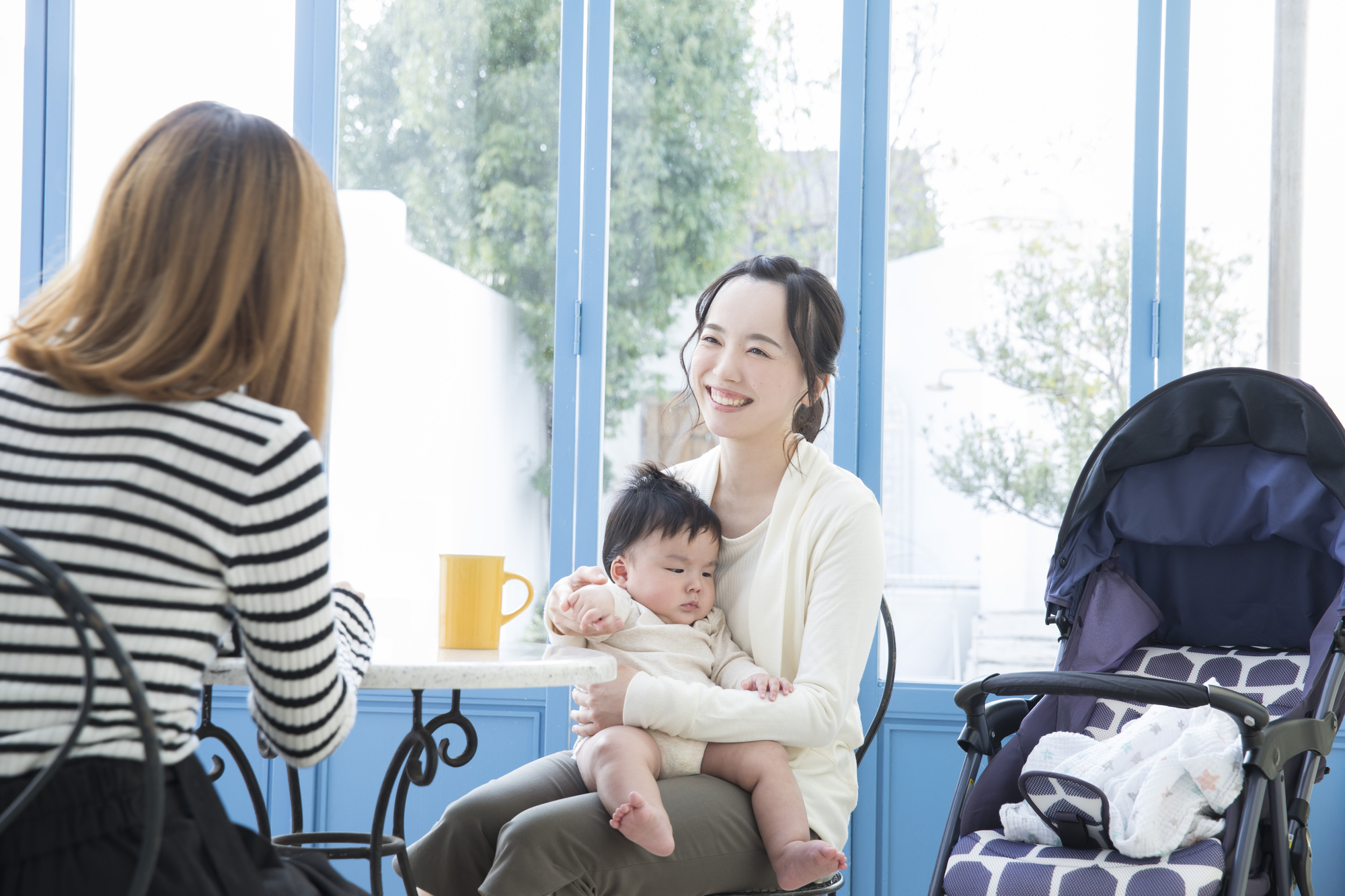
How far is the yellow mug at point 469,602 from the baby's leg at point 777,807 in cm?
37

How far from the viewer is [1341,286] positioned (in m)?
2.64

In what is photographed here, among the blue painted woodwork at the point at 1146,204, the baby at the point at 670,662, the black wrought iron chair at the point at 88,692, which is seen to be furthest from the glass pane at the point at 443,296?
the black wrought iron chair at the point at 88,692

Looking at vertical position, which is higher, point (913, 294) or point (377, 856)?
point (913, 294)

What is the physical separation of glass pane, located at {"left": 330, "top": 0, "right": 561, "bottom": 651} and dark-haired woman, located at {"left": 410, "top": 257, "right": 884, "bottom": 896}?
985 mm

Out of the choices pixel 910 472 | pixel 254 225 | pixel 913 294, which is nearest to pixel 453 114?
pixel 913 294

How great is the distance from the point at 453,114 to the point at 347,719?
225 centimetres

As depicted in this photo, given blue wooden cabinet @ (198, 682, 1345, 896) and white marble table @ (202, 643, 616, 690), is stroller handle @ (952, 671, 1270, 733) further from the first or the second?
blue wooden cabinet @ (198, 682, 1345, 896)

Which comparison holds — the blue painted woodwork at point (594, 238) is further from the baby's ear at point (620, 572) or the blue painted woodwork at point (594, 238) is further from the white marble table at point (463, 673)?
the white marble table at point (463, 673)

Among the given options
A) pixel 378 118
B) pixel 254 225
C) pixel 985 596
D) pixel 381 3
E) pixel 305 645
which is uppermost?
pixel 381 3

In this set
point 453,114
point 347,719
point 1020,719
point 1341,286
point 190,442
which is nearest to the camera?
point 190,442

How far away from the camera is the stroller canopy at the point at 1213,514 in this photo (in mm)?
2010

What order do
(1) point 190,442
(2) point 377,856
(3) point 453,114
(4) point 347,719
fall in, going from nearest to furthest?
(1) point 190,442 < (4) point 347,719 < (2) point 377,856 < (3) point 453,114

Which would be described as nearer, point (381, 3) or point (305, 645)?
point (305, 645)

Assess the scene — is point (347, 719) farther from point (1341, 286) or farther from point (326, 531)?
point (1341, 286)
